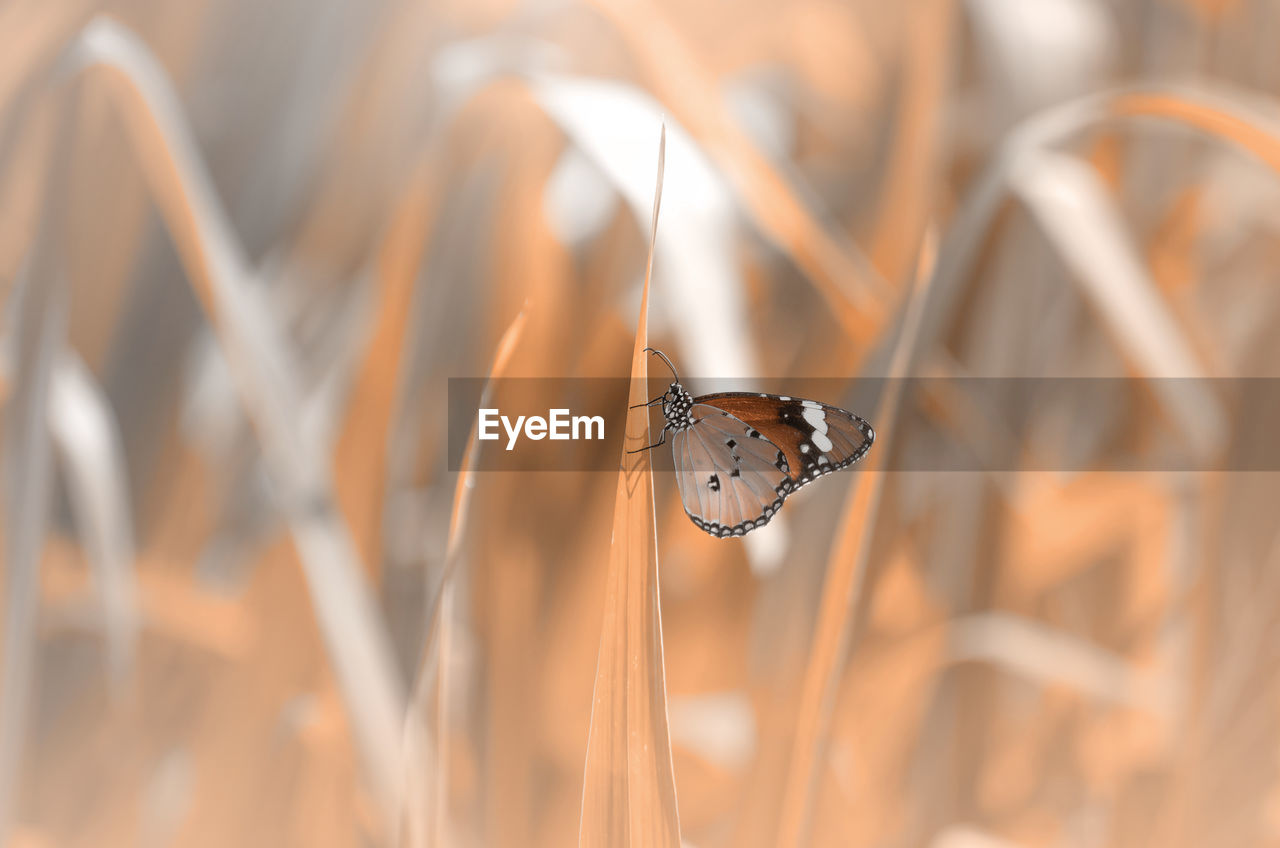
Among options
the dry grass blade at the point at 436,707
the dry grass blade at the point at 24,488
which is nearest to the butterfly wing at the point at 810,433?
the dry grass blade at the point at 436,707

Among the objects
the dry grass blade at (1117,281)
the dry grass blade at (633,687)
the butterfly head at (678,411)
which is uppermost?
the dry grass blade at (1117,281)

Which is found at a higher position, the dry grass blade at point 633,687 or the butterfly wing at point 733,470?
the butterfly wing at point 733,470

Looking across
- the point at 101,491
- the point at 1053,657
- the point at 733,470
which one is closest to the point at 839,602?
the point at 733,470

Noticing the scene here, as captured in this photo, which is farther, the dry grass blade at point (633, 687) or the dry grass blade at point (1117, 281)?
the dry grass blade at point (1117, 281)

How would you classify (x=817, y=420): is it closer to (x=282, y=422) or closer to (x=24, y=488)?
(x=282, y=422)

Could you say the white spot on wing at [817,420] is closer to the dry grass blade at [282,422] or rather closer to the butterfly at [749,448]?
the butterfly at [749,448]

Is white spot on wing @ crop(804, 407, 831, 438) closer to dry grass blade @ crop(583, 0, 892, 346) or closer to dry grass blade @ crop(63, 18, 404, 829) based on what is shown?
dry grass blade @ crop(583, 0, 892, 346)
